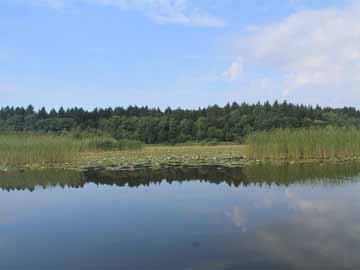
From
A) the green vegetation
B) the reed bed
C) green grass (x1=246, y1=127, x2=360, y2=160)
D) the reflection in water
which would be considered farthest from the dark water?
the green vegetation

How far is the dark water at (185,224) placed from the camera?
181 inches

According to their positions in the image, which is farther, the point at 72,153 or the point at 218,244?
the point at 72,153

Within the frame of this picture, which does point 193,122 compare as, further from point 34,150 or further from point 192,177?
point 192,177

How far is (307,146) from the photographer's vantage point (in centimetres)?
1697

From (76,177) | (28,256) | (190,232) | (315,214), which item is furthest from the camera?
(76,177)

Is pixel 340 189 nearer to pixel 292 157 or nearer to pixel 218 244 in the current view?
pixel 218 244

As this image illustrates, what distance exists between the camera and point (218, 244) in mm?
5109

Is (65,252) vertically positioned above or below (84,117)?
below

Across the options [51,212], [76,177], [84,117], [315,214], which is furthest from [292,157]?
[84,117]

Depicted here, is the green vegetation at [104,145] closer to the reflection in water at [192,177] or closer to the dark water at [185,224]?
the reflection in water at [192,177]

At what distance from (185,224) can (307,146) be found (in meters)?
12.2

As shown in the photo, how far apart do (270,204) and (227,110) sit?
4742 cm

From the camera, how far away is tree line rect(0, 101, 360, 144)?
47.4 m

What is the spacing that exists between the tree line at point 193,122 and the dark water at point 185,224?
118ft
